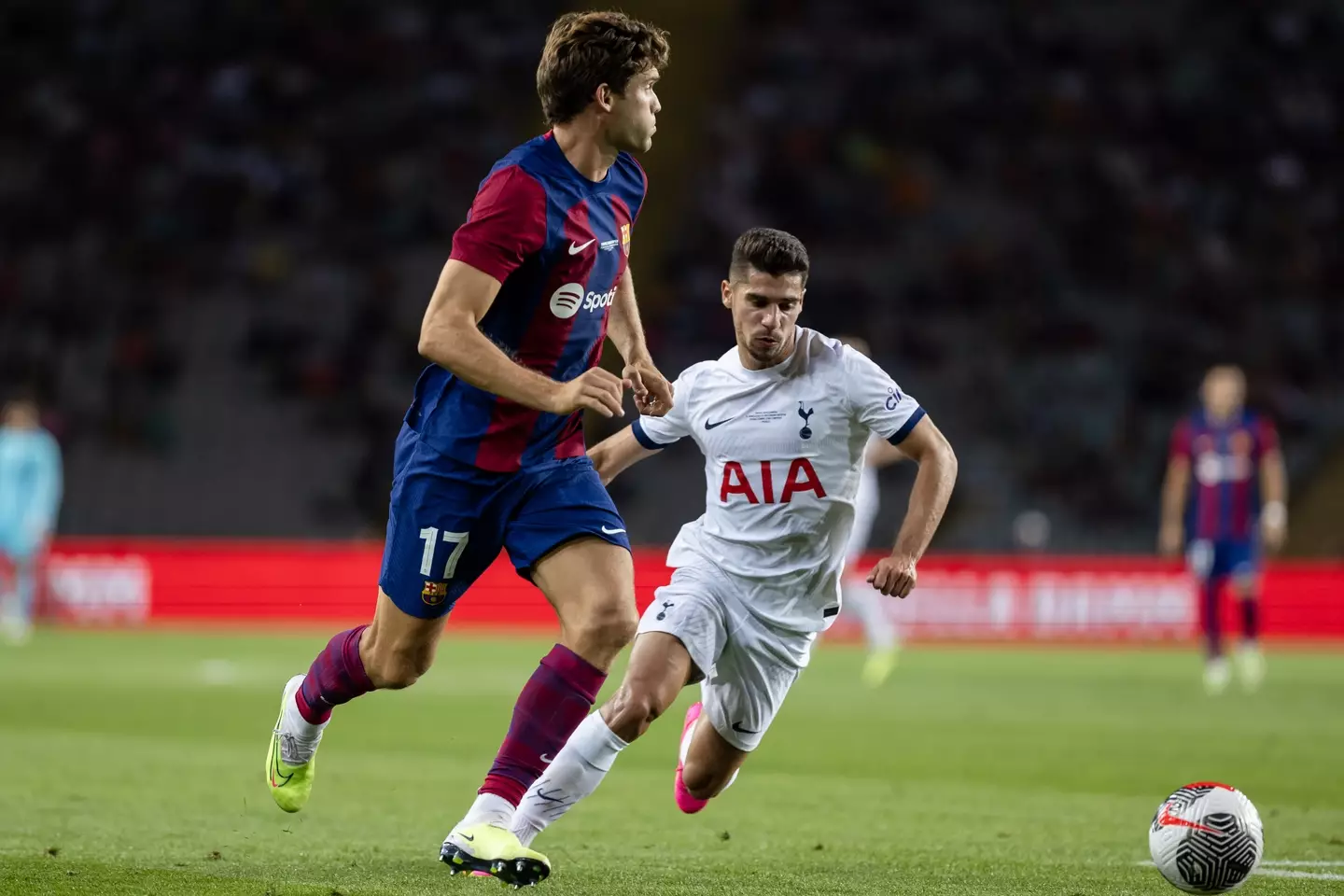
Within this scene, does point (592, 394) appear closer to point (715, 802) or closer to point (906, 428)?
point (906, 428)

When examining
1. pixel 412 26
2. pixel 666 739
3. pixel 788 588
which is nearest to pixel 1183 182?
pixel 412 26

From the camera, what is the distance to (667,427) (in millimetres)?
5957

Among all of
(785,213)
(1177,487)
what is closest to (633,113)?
(1177,487)

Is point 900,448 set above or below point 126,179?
below

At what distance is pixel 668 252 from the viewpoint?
78.9ft

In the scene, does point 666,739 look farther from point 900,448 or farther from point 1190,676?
point 1190,676

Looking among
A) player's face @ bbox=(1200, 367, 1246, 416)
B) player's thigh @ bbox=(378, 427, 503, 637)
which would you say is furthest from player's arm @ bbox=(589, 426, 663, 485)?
player's face @ bbox=(1200, 367, 1246, 416)

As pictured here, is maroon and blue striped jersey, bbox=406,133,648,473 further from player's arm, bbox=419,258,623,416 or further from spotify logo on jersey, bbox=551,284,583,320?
player's arm, bbox=419,258,623,416

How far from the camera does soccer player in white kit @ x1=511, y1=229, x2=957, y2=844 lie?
18.0 ft

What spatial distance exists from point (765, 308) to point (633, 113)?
86 cm

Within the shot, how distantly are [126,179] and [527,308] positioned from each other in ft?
65.7

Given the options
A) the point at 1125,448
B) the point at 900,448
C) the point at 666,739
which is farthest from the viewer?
the point at 1125,448

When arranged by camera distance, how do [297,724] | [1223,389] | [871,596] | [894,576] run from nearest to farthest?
[894,576] → [297,724] → [1223,389] → [871,596]

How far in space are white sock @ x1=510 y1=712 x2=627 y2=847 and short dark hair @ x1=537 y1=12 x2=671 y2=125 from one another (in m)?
1.78
